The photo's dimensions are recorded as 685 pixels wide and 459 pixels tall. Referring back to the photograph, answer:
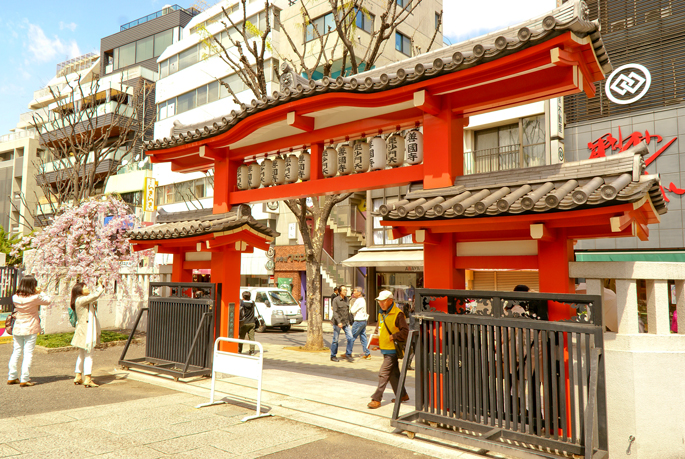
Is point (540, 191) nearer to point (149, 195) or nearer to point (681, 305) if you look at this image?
point (681, 305)

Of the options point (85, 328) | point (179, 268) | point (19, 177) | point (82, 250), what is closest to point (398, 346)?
point (179, 268)

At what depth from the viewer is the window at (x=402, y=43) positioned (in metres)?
26.7

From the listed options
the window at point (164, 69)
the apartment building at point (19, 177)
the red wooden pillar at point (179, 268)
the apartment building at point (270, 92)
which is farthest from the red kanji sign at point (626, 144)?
the apartment building at point (19, 177)

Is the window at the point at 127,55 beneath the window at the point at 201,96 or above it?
above

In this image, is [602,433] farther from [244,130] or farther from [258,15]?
[258,15]

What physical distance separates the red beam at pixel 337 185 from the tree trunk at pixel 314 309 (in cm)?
562

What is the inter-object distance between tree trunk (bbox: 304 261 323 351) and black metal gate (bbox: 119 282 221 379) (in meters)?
5.18

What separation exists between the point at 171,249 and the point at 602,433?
868 cm

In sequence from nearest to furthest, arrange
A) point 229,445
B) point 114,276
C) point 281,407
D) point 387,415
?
point 229,445, point 387,415, point 281,407, point 114,276

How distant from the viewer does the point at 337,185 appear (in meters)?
7.95

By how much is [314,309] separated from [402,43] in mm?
18476

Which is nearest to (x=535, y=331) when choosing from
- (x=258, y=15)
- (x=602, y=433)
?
(x=602, y=433)

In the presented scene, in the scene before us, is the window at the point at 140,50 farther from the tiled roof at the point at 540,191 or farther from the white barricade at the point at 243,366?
the tiled roof at the point at 540,191

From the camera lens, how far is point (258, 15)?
90.1 feet
